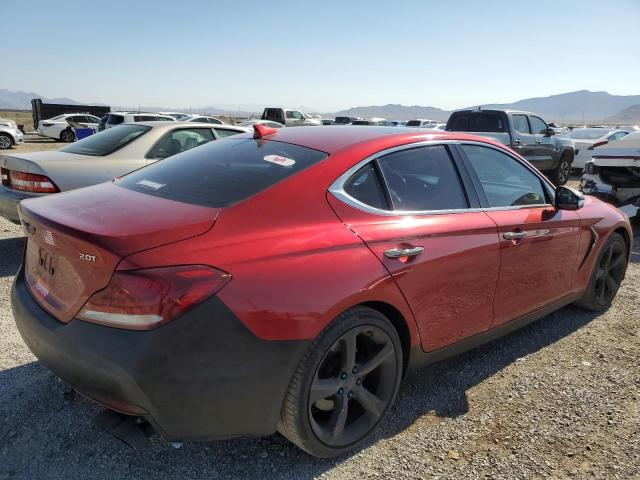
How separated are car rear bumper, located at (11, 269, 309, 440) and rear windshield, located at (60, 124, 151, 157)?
4288 mm

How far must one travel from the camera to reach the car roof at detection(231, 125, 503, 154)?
8.87ft

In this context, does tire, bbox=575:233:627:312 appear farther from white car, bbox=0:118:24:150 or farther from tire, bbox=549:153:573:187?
white car, bbox=0:118:24:150

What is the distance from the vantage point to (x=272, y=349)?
1983 mm

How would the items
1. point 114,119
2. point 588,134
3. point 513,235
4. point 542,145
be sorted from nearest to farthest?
point 513,235 < point 542,145 < point 588,134 < point 114,119

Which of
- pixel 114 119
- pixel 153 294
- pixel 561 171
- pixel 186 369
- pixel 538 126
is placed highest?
pixel 538 126

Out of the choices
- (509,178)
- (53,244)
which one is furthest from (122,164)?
(509,178)

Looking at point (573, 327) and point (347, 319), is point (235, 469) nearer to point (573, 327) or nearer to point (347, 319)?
point (347, 319)

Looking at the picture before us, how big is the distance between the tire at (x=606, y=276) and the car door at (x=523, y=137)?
25.4 ft

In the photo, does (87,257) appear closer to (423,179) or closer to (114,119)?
(423,179)

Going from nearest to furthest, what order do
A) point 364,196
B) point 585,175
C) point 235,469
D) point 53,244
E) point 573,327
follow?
point 53,244, point 235,469, point 364,196, point 573,327, point 585,175

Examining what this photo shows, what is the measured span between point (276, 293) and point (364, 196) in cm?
79


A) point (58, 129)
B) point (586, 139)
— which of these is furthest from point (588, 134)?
point (58, 129)

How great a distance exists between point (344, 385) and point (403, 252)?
71 centimetres

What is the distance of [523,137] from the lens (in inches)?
468
